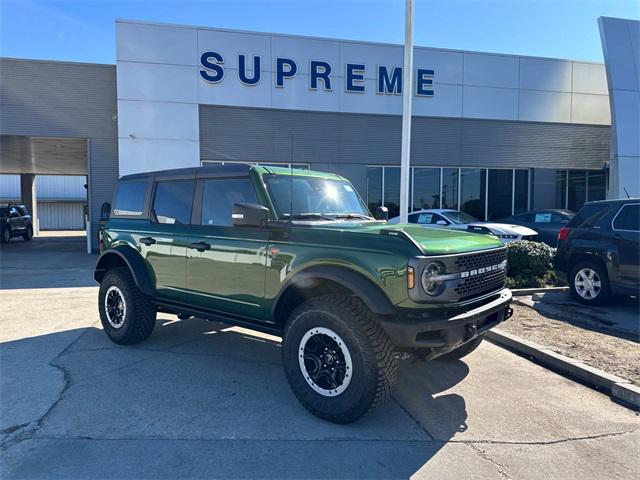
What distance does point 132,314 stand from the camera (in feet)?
17.3

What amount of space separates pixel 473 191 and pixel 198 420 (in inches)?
659

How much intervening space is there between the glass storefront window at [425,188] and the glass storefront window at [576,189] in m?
6.24

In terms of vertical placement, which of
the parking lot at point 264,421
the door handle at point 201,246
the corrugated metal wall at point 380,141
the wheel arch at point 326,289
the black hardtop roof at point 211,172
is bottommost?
the parking lot at point 264,421

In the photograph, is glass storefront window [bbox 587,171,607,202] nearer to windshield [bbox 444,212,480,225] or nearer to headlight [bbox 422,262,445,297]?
windshield [bbox 444,212,480,225]

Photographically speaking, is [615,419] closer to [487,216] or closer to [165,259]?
[165,259]

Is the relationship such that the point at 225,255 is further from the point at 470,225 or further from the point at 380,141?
the point at 380,141

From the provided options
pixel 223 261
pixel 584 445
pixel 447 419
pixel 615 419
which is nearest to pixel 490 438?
pixel 447 419

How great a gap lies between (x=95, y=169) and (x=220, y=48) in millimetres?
6206

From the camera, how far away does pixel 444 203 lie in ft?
58.5

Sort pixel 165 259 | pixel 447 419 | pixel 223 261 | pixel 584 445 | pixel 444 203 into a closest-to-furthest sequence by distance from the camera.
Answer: pixel 584 445
pixel 447 419
pixel 223 261
pixel 165 259
pixel 444 203

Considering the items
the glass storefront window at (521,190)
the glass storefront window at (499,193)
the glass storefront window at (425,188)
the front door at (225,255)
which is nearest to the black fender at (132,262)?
the front door at (225,255)

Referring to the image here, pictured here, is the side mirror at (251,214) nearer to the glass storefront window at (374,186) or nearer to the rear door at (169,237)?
the rear door at (169,237)

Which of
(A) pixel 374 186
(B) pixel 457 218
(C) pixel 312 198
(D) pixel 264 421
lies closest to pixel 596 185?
(A) pixel 374 186

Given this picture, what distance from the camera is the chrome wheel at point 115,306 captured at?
542 centimetres
